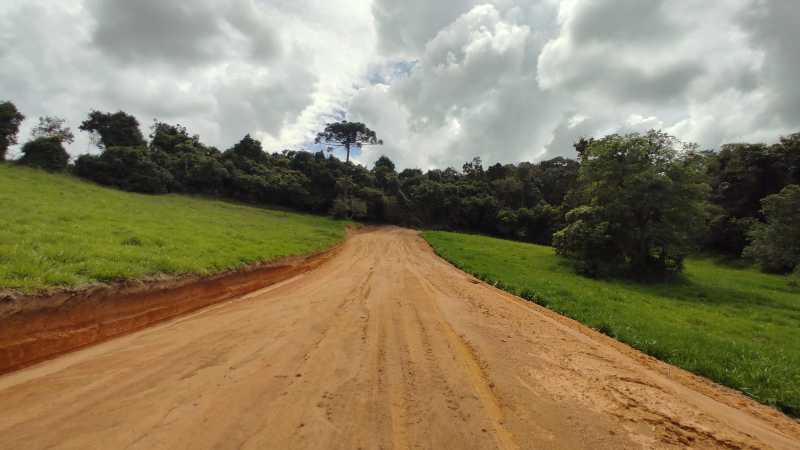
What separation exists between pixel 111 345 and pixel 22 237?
4.21 metres

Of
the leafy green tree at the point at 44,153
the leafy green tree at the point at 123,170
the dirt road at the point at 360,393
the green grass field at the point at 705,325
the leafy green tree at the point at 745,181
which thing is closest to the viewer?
the dirt road at the point at 360,393

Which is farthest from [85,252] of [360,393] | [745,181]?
[745,181]

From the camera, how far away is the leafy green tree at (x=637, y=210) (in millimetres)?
21234

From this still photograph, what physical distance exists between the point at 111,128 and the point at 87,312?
53736mm

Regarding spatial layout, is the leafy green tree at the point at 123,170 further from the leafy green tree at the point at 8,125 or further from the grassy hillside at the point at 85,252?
the grassy hillside at the point at 85,252

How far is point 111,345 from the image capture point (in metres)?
5.56

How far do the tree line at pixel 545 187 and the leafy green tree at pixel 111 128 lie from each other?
143 mm

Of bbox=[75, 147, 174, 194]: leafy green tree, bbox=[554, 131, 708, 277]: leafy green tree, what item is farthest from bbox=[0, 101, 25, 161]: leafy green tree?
bbox=[554, 131, 708, 277]: leafy green tree

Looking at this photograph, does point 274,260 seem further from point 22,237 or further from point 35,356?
point 35,356

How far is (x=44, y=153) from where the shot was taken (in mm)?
33531

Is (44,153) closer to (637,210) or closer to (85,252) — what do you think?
(85,252)

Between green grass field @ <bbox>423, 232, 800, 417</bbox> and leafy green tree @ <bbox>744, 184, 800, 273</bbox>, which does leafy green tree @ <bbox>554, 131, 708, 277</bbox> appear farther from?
leafy green tree @ <bbox>744, 184, 800, 273</bbox>

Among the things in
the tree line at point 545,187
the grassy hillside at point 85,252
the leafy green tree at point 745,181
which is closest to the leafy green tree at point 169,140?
the tree line at point 545,187

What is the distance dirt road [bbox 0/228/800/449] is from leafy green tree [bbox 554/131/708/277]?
1740cm
